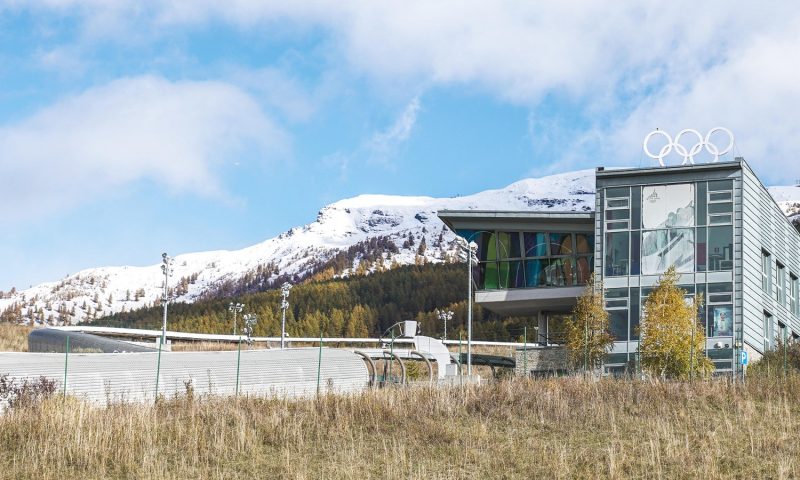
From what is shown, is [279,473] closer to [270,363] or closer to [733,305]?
[270,363]

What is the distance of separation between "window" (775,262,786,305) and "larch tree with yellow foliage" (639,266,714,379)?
12.2m

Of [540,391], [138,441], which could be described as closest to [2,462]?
[138,441]

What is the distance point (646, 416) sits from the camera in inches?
1023

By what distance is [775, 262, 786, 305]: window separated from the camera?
193 feet

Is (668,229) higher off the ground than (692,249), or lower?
higher

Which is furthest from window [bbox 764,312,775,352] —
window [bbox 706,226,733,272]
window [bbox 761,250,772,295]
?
window [bbox 706,226,733,272]

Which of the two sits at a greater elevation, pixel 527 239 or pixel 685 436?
pixel 527 239

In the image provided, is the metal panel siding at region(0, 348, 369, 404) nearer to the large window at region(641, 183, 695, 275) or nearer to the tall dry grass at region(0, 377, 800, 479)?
the tall dry grass at region(0, 377, 800, 479)

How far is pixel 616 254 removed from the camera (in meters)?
52.9

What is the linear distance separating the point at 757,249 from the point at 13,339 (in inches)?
2330

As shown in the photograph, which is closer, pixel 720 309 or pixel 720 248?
pixel 720 309

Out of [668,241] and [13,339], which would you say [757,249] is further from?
[13,339]

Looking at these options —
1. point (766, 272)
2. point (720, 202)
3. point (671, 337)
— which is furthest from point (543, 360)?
point (766, 272)

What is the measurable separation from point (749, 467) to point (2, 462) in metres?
15.3
